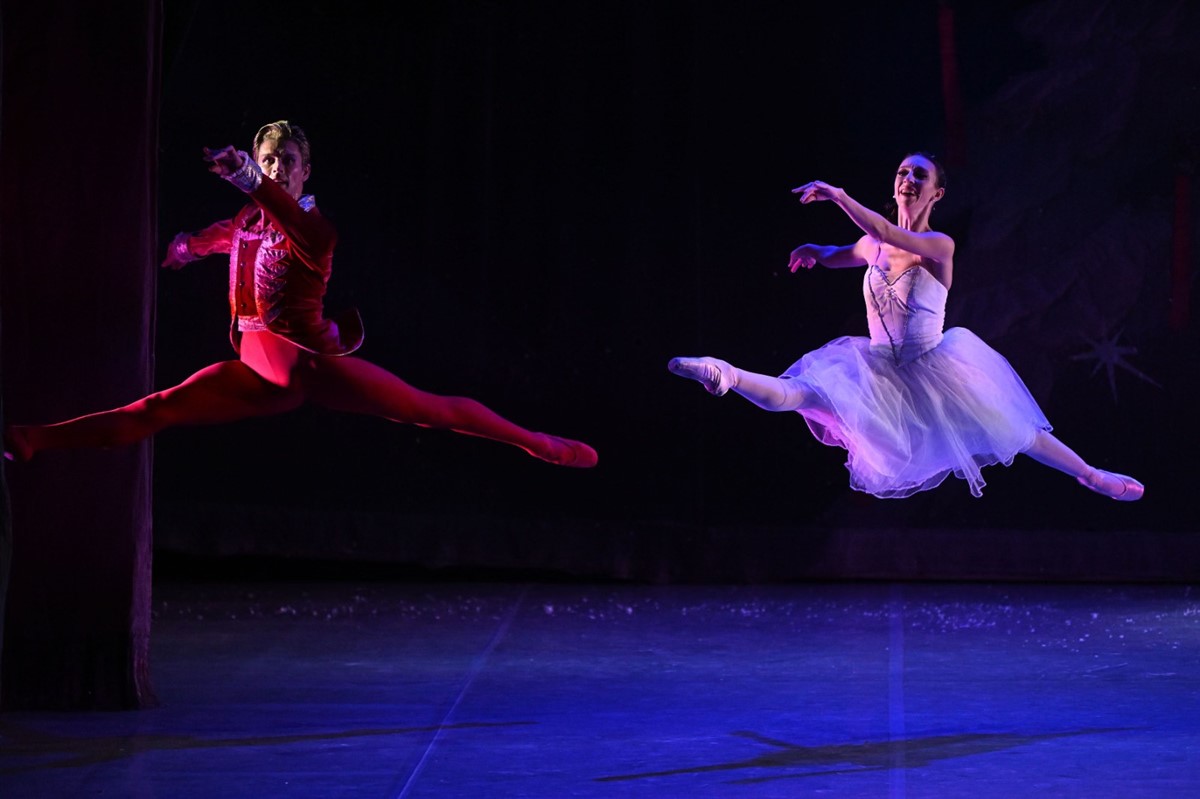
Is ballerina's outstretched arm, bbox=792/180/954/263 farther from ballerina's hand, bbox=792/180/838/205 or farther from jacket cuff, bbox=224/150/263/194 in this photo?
jacket cuff, bbox=224/150/263/194

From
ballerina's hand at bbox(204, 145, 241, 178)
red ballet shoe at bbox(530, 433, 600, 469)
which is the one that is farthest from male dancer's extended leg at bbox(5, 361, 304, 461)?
red ballet shoe at bbox(530, 433, 600, 469)

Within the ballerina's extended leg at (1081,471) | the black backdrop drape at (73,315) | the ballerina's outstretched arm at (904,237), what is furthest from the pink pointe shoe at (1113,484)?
the black backdrop drape at (73,315)

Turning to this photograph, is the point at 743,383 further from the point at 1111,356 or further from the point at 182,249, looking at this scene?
the point at 1111,356

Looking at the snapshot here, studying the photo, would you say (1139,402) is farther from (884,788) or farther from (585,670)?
(884,788)

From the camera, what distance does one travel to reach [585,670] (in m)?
5.25

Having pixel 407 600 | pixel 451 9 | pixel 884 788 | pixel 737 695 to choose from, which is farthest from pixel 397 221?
pixel 884 788

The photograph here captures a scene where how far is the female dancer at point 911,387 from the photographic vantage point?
4.92 metres

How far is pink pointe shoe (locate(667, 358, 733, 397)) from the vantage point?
445cm

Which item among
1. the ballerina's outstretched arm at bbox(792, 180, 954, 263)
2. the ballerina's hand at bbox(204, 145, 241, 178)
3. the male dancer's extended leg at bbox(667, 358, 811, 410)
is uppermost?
the ballerina's outstretched arm at bbox(792, 180, 954, 263)

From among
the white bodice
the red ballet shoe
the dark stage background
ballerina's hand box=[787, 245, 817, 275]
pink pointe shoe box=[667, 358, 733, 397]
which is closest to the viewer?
the red ballet shoe

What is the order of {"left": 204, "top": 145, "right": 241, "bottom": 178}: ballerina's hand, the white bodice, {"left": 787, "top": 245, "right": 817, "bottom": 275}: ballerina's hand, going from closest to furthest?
{"left": 204, "top": 145, "right": 241, "bottom": 178}: ballerina's hand
{"left": 787, "top": 245, "right": 817, "bottom": 275}: ballerina's hand
the white bodice

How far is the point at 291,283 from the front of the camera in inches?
159

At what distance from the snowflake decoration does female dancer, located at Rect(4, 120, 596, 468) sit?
3.88m

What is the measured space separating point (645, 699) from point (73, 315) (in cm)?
191
